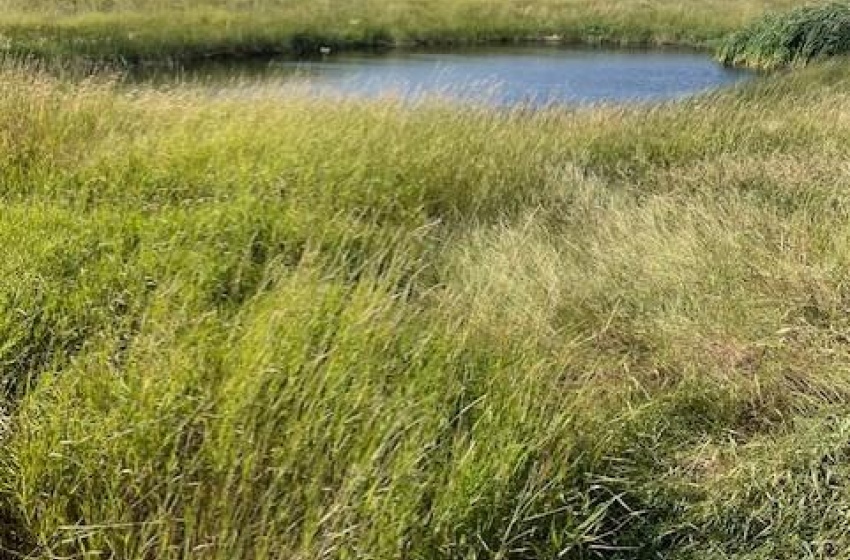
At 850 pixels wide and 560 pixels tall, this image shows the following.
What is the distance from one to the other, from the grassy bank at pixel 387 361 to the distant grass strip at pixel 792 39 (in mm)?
12519

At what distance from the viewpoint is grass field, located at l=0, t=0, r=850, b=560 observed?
7.53ft

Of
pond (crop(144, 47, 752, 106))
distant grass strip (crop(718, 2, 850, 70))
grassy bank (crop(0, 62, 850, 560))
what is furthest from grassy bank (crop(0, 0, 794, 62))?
grassy bank (crop(0, 62, 850, 560))

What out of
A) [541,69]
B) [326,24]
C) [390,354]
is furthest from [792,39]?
[390,354]

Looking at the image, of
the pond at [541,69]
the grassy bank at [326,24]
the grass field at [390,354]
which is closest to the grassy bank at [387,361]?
the grass field at [390,354]

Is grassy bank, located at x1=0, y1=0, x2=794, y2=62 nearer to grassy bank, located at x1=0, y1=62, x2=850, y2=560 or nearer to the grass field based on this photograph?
the grass field

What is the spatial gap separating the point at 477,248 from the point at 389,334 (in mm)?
1615

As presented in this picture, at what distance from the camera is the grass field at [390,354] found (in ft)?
7.53

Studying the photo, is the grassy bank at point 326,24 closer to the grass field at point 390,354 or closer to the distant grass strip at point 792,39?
the distant grass strip at point 792,39

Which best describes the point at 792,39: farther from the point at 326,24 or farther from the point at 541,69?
the point at 326,24

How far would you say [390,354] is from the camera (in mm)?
2760

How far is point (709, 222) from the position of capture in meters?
4.71

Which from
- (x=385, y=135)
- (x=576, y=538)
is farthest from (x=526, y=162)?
(x=576, y=538)

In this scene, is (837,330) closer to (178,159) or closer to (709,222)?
(709,222)

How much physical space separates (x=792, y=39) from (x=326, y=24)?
439 inches
